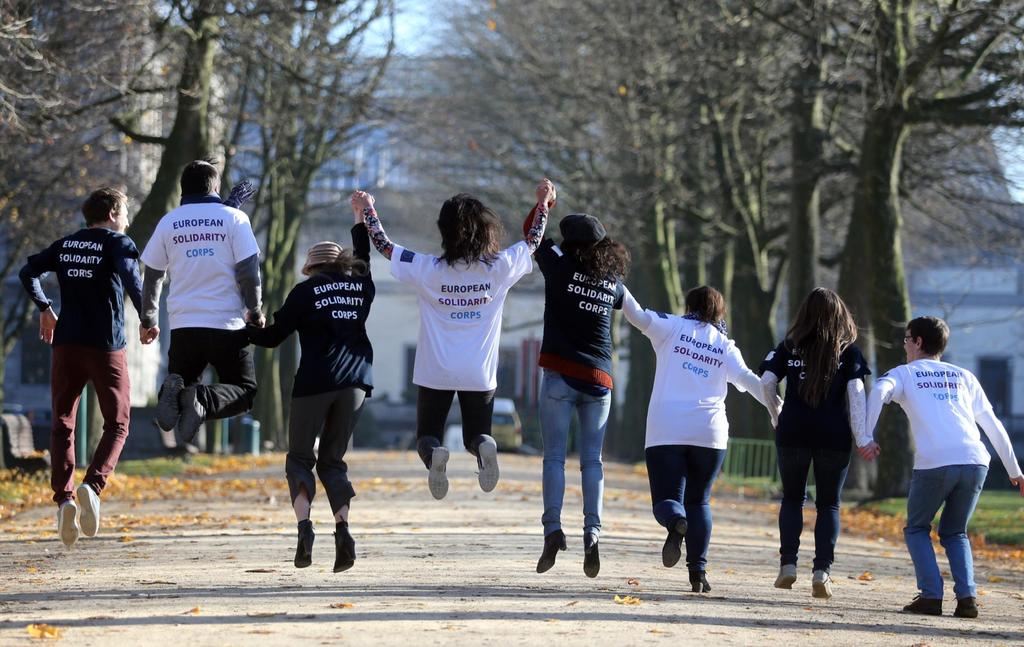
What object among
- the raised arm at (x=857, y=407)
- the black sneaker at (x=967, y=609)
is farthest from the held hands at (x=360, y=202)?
the black sneaker at (x=967, y=609)

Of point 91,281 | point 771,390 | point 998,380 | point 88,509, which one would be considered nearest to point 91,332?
point 91,281

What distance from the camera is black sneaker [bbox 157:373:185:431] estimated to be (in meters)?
8.89

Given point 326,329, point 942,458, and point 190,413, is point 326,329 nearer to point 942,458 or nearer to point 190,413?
point 190,413

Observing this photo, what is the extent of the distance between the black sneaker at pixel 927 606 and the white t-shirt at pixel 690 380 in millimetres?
1456

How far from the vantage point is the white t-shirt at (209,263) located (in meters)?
9.14

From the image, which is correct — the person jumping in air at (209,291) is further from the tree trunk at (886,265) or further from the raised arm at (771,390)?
the tree trunk at (886,265)

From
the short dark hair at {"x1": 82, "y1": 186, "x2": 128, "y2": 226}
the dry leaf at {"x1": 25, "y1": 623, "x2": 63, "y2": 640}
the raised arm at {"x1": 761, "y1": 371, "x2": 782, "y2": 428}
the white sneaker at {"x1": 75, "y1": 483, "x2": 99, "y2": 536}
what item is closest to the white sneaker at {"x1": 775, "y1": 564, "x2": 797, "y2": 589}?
the raised arm at {"x1": 761, "y1": 371, "x2": 782, "y2": 428}

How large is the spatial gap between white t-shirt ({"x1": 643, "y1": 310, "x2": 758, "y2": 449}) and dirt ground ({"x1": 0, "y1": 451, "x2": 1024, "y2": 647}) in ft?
3.12

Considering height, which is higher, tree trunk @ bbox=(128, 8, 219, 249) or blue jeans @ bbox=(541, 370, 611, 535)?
tree trunk @ bbox=(128, 8, 219, 249)

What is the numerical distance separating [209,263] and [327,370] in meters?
0.95

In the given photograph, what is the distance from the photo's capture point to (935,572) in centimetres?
941

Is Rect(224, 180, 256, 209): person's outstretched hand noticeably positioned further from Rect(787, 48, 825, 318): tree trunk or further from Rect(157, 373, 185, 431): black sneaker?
Rect(787, 48, 825, 318): tree trunk

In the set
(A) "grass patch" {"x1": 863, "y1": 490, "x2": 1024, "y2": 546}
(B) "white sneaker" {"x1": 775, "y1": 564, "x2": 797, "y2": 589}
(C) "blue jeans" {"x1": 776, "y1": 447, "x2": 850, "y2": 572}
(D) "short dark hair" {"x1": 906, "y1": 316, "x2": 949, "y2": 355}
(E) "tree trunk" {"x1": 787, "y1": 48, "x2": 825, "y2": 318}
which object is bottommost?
(A) "grass patch" {"x1": 863, "y1": 490, "x2": 1024, "y2": 546}

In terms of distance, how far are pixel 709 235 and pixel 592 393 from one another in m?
21.9
